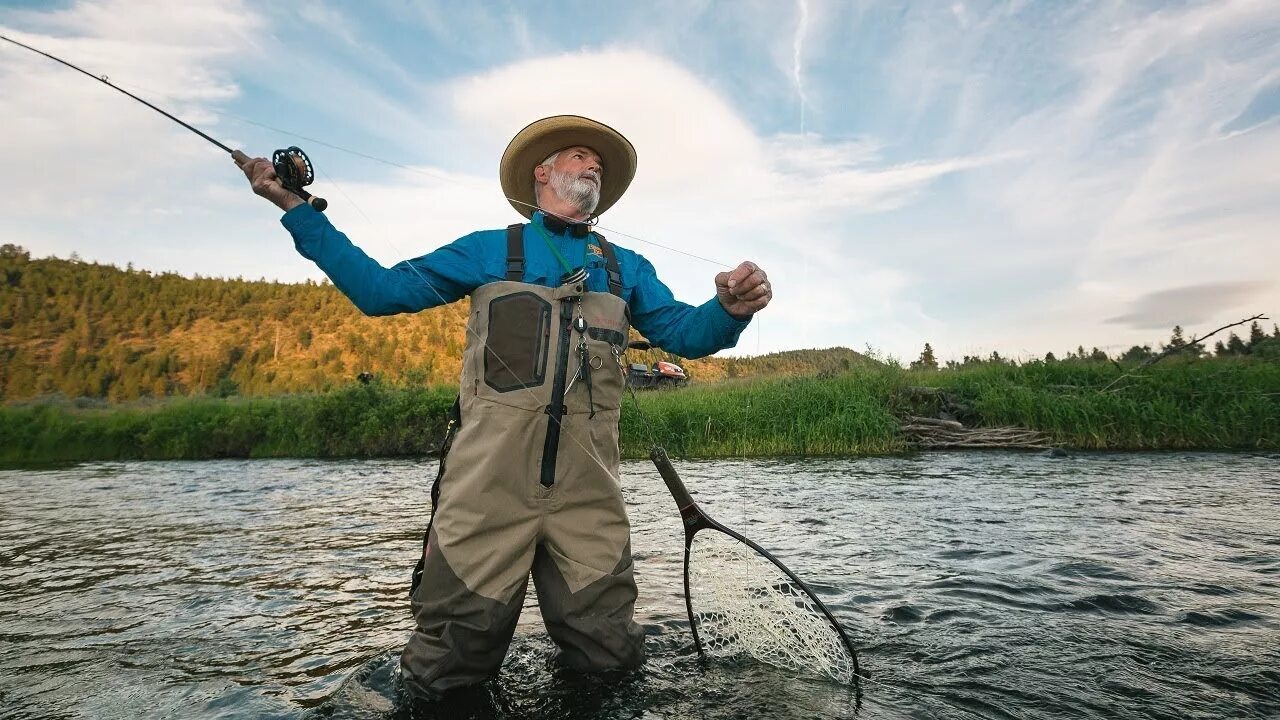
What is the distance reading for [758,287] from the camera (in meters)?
3.01

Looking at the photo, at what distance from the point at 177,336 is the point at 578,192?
70325mm

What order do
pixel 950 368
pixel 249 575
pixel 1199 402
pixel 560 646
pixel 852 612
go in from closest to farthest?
pixel 560 646 < pixel 852 612 < pixel 249 575 < pixel 1199 402 < pixel 950 368

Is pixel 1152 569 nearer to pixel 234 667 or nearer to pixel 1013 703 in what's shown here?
pixel 1013 703

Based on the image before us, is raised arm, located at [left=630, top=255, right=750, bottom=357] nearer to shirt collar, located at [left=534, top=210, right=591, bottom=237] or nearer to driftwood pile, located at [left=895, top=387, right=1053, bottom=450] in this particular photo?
shirt collar, located at [left=534, top=210, right=591, bottom=237]

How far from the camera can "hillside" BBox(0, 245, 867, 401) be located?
5312 centimetres

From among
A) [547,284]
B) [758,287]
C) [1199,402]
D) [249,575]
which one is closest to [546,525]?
[547,284]

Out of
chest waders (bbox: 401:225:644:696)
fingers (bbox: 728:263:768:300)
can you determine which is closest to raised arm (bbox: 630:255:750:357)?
fingers (bbox: 728:263:768:300)

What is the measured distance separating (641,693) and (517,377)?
140 cm

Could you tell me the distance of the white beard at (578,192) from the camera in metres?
3.33

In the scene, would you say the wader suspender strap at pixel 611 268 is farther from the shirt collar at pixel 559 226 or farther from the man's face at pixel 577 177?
the man's face at pixel 577 177

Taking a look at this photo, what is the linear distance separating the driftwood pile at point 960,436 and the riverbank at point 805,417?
0.95 feet

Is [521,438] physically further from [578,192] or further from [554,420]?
[578,192]

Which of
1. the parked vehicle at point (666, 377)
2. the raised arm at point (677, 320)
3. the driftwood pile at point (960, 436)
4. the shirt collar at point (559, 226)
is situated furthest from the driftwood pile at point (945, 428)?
the shirt collar at point (559, 226)

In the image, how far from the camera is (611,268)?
318 cm
